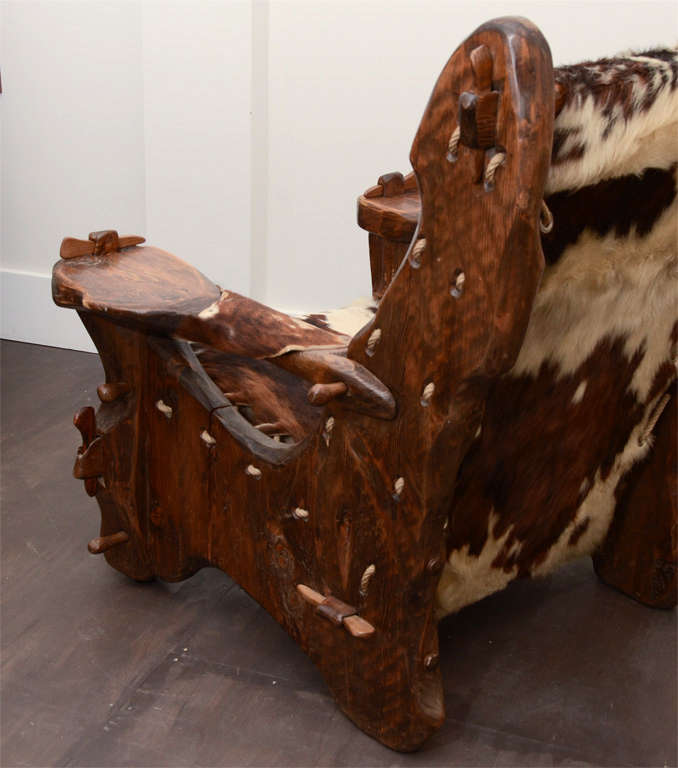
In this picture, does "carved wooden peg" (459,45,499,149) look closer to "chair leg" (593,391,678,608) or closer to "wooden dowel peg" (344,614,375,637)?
"wooden dowel peg" (344,614,375,637)


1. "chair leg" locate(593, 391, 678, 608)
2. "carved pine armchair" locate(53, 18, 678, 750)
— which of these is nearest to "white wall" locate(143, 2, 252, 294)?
"carved pine armchair" locate(53, 18, 678, 750)

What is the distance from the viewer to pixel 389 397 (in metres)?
1.36

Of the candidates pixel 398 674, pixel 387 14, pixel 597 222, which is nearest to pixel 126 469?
pixel 398 674

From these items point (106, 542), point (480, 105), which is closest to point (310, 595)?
point (106, 542)

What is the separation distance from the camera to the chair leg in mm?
1866

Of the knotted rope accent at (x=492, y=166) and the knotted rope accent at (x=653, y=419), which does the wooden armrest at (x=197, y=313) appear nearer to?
the knotted rope accent at (x=492, y=166)

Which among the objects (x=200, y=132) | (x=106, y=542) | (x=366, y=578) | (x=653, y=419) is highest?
(x=200, y=132)

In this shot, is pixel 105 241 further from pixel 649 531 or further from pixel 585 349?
pixel 649 531

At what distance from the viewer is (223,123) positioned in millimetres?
Result: 2951

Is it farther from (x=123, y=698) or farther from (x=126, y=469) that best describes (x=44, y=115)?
(x=123, y=698)

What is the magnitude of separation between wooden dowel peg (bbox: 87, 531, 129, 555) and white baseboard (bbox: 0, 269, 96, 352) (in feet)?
4.90

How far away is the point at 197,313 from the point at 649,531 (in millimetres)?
1026

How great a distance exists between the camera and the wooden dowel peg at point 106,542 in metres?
1.91

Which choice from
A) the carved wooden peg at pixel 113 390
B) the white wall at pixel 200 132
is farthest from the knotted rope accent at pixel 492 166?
the white wall at pixel 200 132
